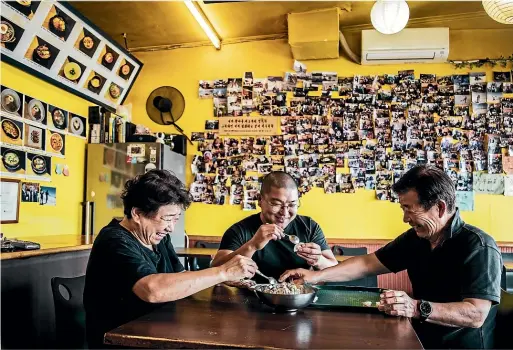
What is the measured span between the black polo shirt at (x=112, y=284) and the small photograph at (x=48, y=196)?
2.42 m

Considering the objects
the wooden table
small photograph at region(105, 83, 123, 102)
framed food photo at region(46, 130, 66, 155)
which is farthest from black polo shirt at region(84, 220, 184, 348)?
small photograph at region(105, 83, 123, 102)

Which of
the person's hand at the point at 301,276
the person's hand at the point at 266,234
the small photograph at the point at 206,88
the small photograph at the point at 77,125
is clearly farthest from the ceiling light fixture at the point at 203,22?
the person's hand at the point at 301,276

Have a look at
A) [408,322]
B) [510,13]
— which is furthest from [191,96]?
[408,322]

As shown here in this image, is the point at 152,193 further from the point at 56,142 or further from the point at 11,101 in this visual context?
the point at 56,142

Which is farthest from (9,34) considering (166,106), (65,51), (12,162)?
(166,106)

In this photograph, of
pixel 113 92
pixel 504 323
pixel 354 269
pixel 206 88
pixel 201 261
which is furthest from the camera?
pixel 206 88

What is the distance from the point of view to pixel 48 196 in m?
4.00

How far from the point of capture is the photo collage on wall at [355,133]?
4605 mm

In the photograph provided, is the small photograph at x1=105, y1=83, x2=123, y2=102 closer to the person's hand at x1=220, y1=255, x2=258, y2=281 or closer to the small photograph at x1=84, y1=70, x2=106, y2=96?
the small photograph at x1=84, y1=70, x2=106, y2=96

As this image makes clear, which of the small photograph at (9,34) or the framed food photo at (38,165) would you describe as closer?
the small photograph at (9,34)

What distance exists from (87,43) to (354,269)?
3394mm

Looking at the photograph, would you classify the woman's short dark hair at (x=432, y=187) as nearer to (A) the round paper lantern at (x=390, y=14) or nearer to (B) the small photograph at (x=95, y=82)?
(A) the round paper lantern at (x=390, y=14)

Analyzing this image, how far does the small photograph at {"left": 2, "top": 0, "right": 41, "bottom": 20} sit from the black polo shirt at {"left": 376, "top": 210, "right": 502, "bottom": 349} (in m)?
3.39

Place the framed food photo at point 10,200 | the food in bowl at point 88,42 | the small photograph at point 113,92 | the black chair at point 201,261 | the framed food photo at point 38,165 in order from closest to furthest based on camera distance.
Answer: the framed food photo at point 10,200
the framed food photo at point 38,165
the black chair at point 201,261
the food in bowl at point 88,42
the small photograph at point 113,92
